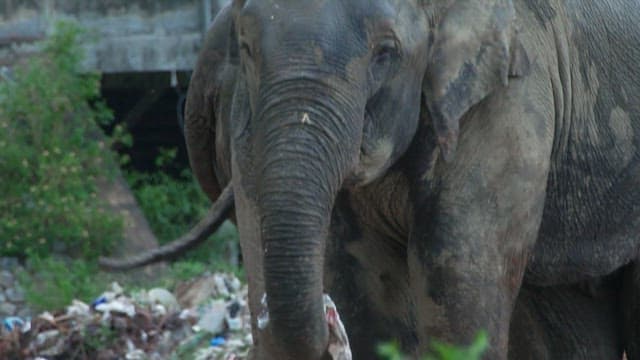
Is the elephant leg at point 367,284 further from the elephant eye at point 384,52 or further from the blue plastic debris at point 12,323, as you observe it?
the blue plastic debris at point 12,323

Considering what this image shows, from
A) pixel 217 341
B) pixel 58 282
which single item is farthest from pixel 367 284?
pixel 58 282

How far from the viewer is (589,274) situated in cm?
767

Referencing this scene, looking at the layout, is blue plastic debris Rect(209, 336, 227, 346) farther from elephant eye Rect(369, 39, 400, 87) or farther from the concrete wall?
elephant eye Rect(369, 39, 400, 87)

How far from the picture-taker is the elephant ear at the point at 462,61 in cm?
673

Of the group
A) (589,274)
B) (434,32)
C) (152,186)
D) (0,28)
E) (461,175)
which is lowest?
(152,186)

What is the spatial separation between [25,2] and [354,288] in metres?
7.79

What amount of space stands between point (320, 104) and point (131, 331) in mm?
5901

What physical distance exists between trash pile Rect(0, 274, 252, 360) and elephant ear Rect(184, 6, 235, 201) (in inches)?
127

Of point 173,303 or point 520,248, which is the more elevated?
point 520,248

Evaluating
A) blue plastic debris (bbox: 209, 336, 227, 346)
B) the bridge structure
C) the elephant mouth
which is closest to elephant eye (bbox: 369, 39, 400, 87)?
the elephant mouth

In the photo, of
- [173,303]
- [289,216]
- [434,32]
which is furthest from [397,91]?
[173,303]

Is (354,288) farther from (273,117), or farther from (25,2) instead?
(25,2)

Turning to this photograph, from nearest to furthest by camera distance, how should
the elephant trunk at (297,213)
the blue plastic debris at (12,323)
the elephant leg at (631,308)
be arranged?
the elephant trunk at (297,213), the elephant leg at (631,308), the blue plastic debris at (12,323)

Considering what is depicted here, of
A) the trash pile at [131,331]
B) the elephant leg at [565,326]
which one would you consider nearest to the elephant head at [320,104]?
the elephant leg at [565,326]
